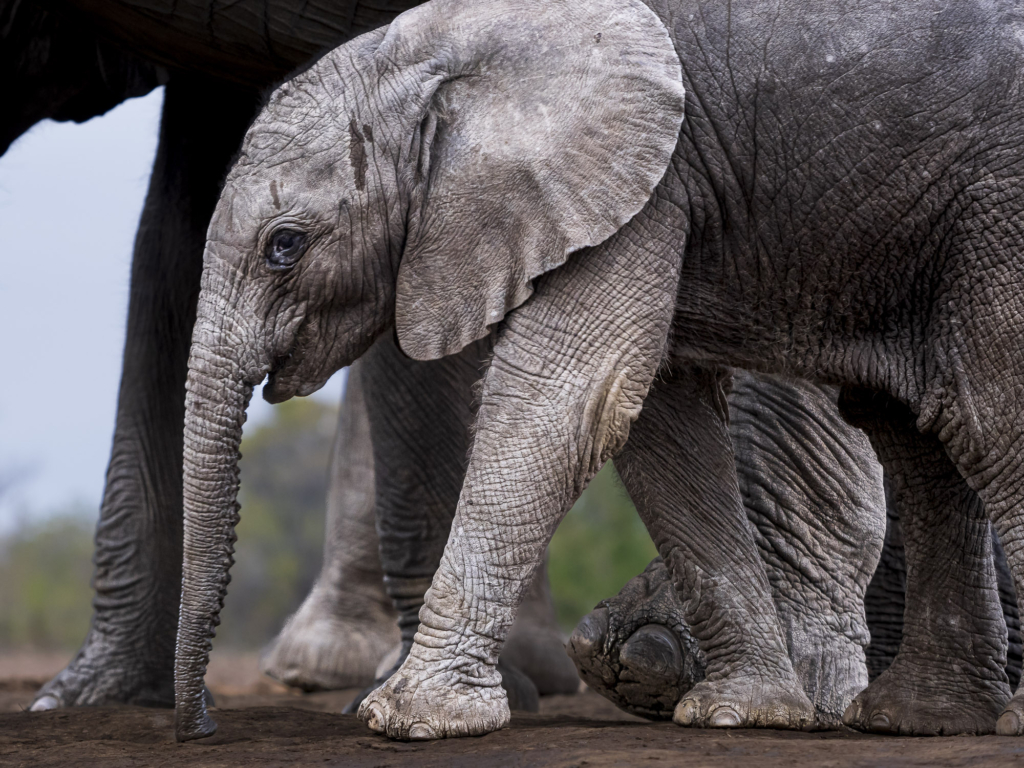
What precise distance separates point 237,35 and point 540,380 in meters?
2.02

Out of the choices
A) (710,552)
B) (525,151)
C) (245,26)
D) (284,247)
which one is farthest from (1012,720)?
(245,26)

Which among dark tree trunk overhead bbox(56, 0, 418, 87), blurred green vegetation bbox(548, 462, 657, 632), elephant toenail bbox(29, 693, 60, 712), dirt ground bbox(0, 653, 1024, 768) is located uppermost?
blurred green vegetation bbox(548, 462, 657, 632)

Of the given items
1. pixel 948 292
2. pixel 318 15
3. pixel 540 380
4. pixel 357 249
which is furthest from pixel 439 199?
pixel 318 15

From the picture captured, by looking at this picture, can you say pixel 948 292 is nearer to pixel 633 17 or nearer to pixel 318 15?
pixel 633 17

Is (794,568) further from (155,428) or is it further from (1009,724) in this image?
(155,428)

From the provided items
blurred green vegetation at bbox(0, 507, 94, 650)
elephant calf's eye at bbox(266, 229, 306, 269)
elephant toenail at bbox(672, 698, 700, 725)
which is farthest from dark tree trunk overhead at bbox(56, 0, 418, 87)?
blurred green vegetation at bbox(0, 507, 94, 650)

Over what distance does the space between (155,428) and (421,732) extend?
2.63 meters

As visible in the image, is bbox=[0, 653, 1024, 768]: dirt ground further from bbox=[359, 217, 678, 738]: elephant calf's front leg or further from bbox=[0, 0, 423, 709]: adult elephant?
bbox=[0, 0, 423, 709]: adult elephant

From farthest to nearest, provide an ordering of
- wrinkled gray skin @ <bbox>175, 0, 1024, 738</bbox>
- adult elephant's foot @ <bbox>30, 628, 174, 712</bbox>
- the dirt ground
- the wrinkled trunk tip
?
adult elephant's foot @ <bbox>30, 628, 174, 712</bbox>
the wrinkled trunk tip
wrinkled gray skin @ <bbox>175, 0, 1024, 738</bbox>
the dirt ground

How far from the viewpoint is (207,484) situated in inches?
151

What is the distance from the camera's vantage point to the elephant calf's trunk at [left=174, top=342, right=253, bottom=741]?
3.83 meters

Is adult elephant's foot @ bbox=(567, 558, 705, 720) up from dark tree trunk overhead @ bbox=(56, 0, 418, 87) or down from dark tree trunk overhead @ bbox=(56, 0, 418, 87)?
down

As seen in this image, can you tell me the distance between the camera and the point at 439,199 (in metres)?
3.92

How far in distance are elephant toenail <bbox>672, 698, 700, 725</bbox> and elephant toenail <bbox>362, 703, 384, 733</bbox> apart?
747mm
